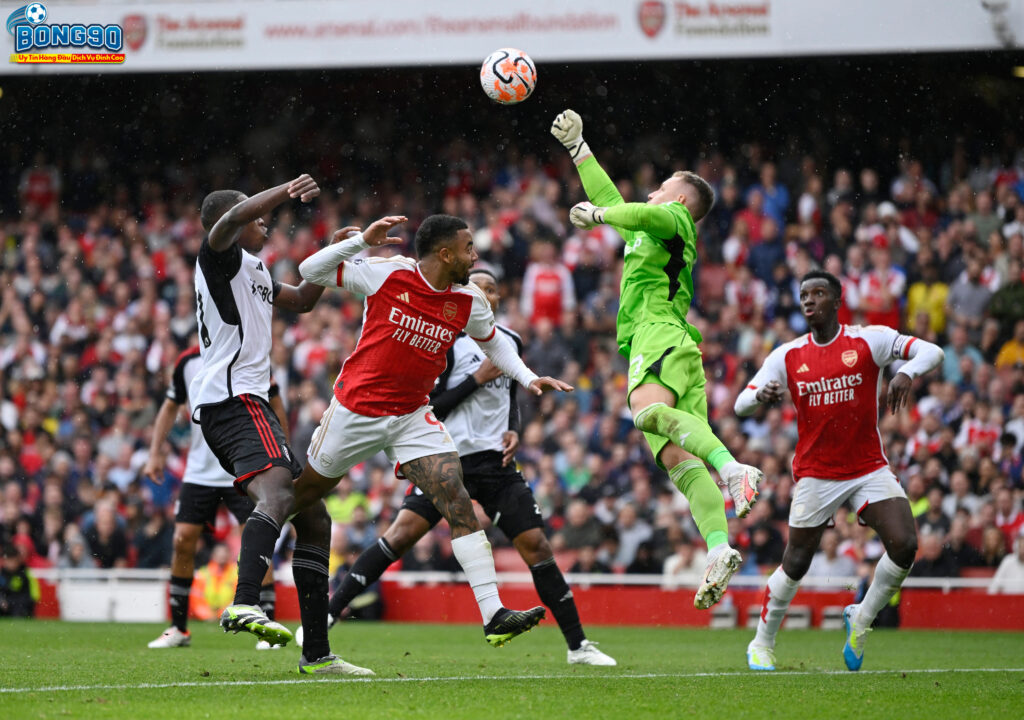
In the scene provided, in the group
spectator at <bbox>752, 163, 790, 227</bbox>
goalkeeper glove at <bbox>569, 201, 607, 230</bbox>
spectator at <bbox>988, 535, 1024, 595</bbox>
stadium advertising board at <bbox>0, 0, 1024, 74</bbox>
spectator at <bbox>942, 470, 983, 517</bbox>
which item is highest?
stadium advertising board at <bbox>0, 0, 1024, 74</bbox>

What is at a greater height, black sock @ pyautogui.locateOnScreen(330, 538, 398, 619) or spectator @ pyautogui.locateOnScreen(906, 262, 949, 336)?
spectator @ pyautogui.locateOnScreen(906, 262, 949, 336)

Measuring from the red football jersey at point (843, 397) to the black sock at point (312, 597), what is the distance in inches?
113

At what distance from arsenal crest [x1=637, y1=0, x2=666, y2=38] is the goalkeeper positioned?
9705 mm

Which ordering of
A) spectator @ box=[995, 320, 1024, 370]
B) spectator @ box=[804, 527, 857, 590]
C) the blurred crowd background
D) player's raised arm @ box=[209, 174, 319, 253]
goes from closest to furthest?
player's raised arm @ box=[209, 174, 319, 253] → spectator @ box=[804, 527, 857, 590] → the blurred crowd background → spectator @ box=[995, 320, 1024, 370]

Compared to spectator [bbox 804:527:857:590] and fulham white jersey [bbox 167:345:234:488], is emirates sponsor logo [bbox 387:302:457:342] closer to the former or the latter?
fulham white jersey [bbox 167:345:234:488]

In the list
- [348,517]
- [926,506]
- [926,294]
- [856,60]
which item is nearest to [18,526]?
[348,517]

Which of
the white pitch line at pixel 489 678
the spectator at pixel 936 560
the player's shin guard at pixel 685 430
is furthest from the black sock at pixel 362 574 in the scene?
the spectator at pixel 936 560

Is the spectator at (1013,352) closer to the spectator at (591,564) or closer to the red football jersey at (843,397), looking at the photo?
the spectator at (591,564)

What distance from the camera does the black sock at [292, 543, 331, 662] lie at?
6.79m

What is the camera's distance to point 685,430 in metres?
6.75

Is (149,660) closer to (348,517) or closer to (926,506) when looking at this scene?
(348,517)

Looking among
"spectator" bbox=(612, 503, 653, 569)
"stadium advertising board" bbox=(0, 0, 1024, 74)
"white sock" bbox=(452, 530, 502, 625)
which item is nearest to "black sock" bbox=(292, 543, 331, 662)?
"white sock" bbox=(452, 530, 502, 625)

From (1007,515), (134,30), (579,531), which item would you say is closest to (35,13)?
(134,30)

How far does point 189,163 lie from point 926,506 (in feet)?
42.9
